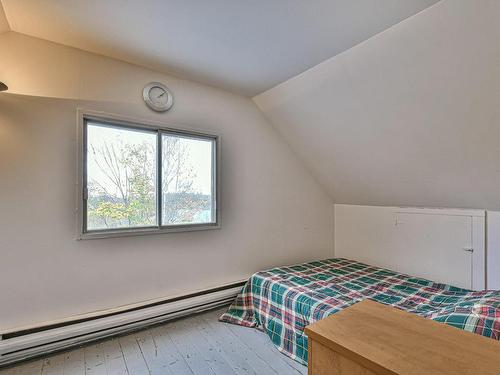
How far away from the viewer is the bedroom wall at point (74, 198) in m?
1.77

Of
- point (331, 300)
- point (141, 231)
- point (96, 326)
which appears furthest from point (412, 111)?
point (96, 326)

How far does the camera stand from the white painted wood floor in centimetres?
169

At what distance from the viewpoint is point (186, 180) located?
250cm

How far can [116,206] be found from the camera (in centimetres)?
213

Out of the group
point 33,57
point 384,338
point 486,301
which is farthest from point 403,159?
point 33,57

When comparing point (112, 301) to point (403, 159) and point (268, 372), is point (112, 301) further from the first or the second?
point (403, 159)

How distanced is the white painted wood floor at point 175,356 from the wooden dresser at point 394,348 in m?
1.07

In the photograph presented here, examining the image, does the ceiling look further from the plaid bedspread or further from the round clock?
the plaid bedspread

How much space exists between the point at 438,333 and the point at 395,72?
172 centimetres

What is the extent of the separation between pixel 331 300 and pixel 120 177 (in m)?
1.95

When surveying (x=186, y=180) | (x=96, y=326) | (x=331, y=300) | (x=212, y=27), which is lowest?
(x=96, y=326)

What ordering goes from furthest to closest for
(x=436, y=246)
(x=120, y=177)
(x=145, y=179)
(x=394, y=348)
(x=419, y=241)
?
1. (x=419, y=241)
2. (x=436, y=246)
3. (x=145, y=179)
4. (x=120, y=177)
5. (x=394, y=348)

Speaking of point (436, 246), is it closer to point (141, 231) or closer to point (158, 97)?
point (141, 231)

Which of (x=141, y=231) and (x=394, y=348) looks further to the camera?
(x=141, y=231)
